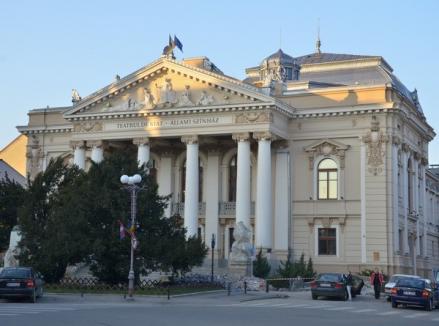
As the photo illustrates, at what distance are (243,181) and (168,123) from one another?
8.07 meters

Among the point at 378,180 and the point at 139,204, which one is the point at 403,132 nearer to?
the point at 378,180

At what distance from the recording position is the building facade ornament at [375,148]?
55156 millimetres

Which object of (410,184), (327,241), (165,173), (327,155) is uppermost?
(327,155)

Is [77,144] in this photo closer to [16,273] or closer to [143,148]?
[143,148]

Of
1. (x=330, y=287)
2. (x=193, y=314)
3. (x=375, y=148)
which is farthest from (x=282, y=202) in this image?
(x=193, y=314)

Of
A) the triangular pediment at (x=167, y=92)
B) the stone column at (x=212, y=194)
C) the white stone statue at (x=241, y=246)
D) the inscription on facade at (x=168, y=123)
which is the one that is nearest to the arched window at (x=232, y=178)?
the stone column at (x=212, y=194)

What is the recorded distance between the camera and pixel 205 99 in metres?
57.6

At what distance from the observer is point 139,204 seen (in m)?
40.2

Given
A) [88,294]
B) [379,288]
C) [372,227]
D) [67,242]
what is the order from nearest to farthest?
[88,294] < [67,242] < [379,288] < [372,227]

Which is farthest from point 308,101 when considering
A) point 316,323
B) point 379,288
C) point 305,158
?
point 316,323

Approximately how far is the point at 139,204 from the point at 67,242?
422 centimetres

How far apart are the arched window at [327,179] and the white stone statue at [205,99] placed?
9.66 m

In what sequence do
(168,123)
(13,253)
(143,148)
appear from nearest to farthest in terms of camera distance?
(13,253), (168,123), (143,148)

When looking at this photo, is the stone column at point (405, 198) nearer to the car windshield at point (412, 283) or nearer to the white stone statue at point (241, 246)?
the white stone statue at point (241, 246)
